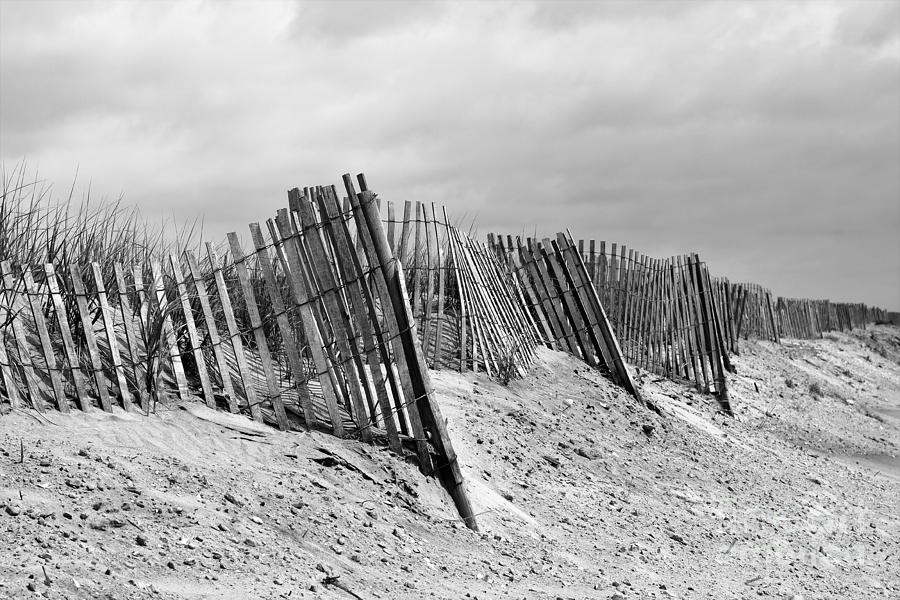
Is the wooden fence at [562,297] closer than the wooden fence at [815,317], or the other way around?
the wooden fence at [562,297]

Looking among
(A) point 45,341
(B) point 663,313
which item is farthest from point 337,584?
(B) point 663,313

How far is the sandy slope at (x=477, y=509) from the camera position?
3508 mm

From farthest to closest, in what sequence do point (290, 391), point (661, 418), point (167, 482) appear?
point (661, 418)
point (290, 391)
point (167, 482)

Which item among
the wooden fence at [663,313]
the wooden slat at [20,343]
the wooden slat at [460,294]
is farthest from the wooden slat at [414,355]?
the wooden fence at [663,313]

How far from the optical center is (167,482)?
3.99m

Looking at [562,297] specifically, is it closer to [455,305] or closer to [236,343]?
[455,305]

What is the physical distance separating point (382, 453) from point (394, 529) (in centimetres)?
68

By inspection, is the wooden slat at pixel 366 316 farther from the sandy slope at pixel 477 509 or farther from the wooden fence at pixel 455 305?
the wooden fence at pixel 455 305

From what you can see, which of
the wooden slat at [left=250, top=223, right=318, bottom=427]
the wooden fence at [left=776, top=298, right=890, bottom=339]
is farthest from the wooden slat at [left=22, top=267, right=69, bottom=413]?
the wooden fence at [left=776, top=298, right=890, bottom=339]

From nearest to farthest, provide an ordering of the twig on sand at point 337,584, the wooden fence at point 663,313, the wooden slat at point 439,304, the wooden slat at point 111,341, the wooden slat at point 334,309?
the twig on sand at point 337,584 < the wooden slat at point 111,341 < the wooden slat at point 334,309 < the wooden slat at point 439,304 < the wooden fence at point 663,313

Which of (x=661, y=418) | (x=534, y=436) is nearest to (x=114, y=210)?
(x=534, y=436)

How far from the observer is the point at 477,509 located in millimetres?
4996

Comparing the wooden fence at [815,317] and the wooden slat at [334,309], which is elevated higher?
the wooden slat at [334,309]

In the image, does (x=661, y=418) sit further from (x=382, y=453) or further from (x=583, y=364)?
(x=382, y=453)
